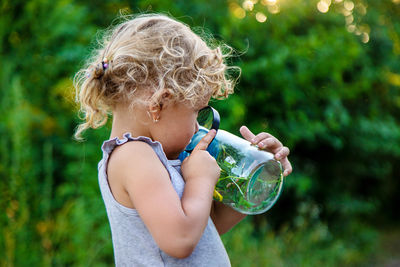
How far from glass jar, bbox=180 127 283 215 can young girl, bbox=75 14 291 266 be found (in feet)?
0.47

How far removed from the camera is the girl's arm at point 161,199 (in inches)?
49.8

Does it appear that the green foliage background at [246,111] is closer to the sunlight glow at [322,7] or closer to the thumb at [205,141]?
the sunlight glow at [322,7]

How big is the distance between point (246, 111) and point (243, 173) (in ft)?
7.62

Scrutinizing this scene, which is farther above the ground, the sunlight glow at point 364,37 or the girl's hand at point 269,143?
the girl's hand at point 269,143

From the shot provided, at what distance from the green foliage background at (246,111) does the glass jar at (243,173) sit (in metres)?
1.39

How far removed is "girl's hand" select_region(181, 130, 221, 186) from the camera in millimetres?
1417

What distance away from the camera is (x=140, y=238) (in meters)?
1.40

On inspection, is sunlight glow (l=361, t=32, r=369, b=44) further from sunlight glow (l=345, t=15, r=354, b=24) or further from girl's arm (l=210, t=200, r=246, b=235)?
girl's arm (l=210, t=200, r=246, b=235)

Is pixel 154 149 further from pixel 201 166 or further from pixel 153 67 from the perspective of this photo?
pixel 153 67

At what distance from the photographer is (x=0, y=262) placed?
8.44ft

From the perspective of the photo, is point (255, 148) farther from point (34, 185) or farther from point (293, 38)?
point (293, 38)

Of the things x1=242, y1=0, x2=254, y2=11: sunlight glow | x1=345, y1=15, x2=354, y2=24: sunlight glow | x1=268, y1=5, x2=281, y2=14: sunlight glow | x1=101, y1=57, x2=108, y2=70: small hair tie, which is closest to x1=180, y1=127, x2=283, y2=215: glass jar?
x1=101, y1=57, x2=108, y2=70: small hair tie

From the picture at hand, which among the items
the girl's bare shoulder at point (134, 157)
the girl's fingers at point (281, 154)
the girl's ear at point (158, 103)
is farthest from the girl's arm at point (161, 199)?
the girl's fingers at point (281, 154)

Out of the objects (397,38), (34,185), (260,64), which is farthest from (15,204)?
(397,38)
